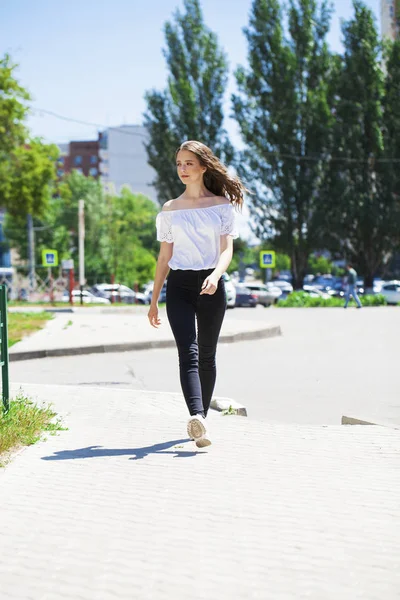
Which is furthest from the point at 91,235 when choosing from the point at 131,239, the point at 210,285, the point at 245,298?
the point at 210,285

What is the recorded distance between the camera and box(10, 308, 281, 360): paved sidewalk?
589 inches

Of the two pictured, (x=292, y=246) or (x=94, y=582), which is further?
(x=292, y=246)

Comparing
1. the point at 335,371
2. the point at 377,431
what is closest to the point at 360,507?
the point at 377,431

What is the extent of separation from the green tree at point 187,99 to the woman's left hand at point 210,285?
49228 mm

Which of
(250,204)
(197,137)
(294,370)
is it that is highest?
(197,137)

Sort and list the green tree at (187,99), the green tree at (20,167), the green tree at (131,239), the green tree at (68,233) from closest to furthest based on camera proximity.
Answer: the green tree at (20,167)
the green tree at (187,99)
the green tree at (68,233)
the green tree at (131,239)

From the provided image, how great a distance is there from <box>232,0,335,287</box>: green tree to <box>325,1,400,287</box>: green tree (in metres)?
0.91

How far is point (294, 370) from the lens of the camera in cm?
1219

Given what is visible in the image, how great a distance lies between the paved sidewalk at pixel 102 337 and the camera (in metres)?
15.0

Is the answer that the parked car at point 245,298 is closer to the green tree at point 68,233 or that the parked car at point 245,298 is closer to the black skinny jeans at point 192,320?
the green tree at point 68,233

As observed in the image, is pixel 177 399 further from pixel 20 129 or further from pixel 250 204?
pixel 250 204

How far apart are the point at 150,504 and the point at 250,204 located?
1973 inches

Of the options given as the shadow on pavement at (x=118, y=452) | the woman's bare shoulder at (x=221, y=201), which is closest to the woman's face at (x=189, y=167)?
the woman's bare shoulder at (x=221, y=201)

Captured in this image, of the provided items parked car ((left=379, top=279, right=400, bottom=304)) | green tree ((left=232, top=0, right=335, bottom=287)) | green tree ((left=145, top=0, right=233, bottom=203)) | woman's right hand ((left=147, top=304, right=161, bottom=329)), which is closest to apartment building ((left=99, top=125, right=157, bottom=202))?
green tree ((left=145, top=0, right=233, bottom=203))
